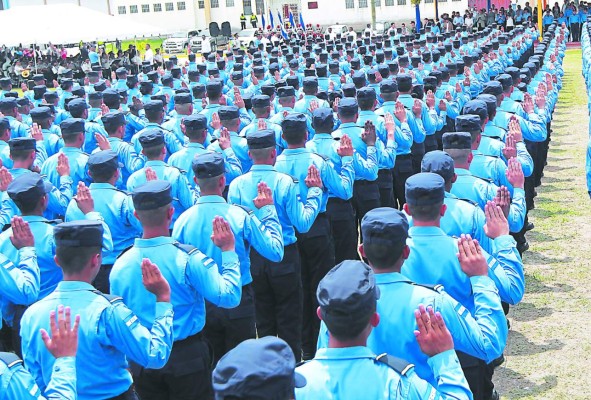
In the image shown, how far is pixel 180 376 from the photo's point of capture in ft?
14.4

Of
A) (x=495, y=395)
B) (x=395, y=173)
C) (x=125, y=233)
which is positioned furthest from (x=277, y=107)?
(x=495, y=395)

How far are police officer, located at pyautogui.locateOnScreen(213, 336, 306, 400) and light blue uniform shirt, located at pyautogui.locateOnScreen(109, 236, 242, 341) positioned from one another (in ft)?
6.29

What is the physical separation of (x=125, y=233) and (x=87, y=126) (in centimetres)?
411

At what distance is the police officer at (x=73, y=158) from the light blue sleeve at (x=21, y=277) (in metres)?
2.98

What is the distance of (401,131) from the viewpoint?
862 cm

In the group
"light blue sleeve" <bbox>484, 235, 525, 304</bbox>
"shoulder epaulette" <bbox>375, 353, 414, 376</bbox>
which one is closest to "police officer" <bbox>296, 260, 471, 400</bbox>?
"shoulder epaulette" <bbox>375, 353, 414, 376</bbox>

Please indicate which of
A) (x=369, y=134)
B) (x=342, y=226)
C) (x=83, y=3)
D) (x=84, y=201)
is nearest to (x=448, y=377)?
(x=84, y=201)

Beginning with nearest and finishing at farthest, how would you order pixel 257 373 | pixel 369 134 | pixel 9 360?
pixel 257 373 < pixel 9 360 < pixel 369 134

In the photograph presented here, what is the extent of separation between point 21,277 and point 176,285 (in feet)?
3.15

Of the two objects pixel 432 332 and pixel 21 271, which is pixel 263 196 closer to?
pixel 21 271

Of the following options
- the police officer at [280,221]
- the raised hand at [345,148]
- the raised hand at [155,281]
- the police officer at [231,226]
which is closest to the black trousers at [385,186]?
the raised hand at [345,148]

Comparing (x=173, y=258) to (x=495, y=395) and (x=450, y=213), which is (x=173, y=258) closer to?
(x=450, y=213)

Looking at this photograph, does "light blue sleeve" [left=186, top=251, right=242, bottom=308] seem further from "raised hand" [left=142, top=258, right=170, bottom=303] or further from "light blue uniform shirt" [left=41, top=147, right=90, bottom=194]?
"light blue uniform shirt" [left=41, top=147, right=90, bottom=194]

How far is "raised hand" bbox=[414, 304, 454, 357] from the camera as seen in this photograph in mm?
3020
